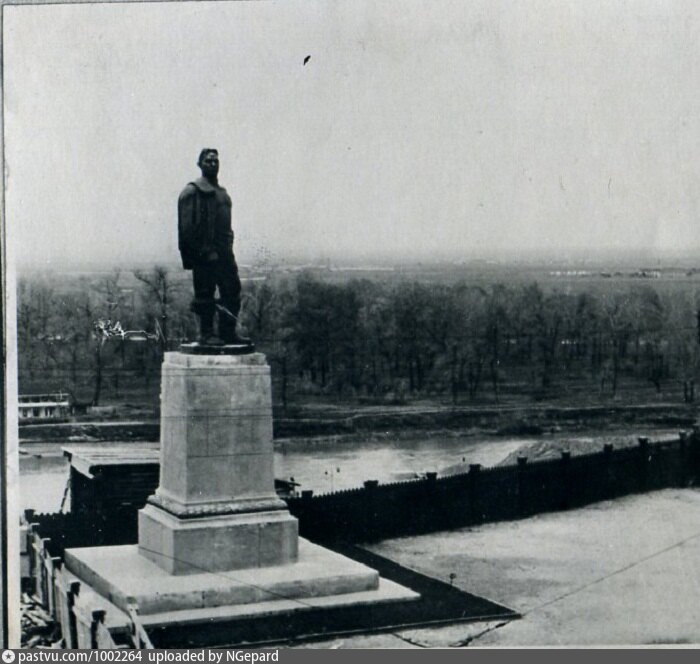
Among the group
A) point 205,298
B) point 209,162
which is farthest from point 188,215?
point 205,298

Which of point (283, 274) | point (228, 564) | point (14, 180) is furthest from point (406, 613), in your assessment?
point (14, 180)

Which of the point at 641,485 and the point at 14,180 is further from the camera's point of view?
the point at 641,485

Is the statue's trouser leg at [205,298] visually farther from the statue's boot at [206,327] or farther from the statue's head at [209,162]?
the statue's head at [209,162]

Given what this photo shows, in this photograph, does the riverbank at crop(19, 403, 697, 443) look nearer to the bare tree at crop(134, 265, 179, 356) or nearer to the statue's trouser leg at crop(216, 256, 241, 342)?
the bare tree at crop(134, 265, 179, 356)

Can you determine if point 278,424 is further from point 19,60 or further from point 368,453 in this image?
point 19,60
